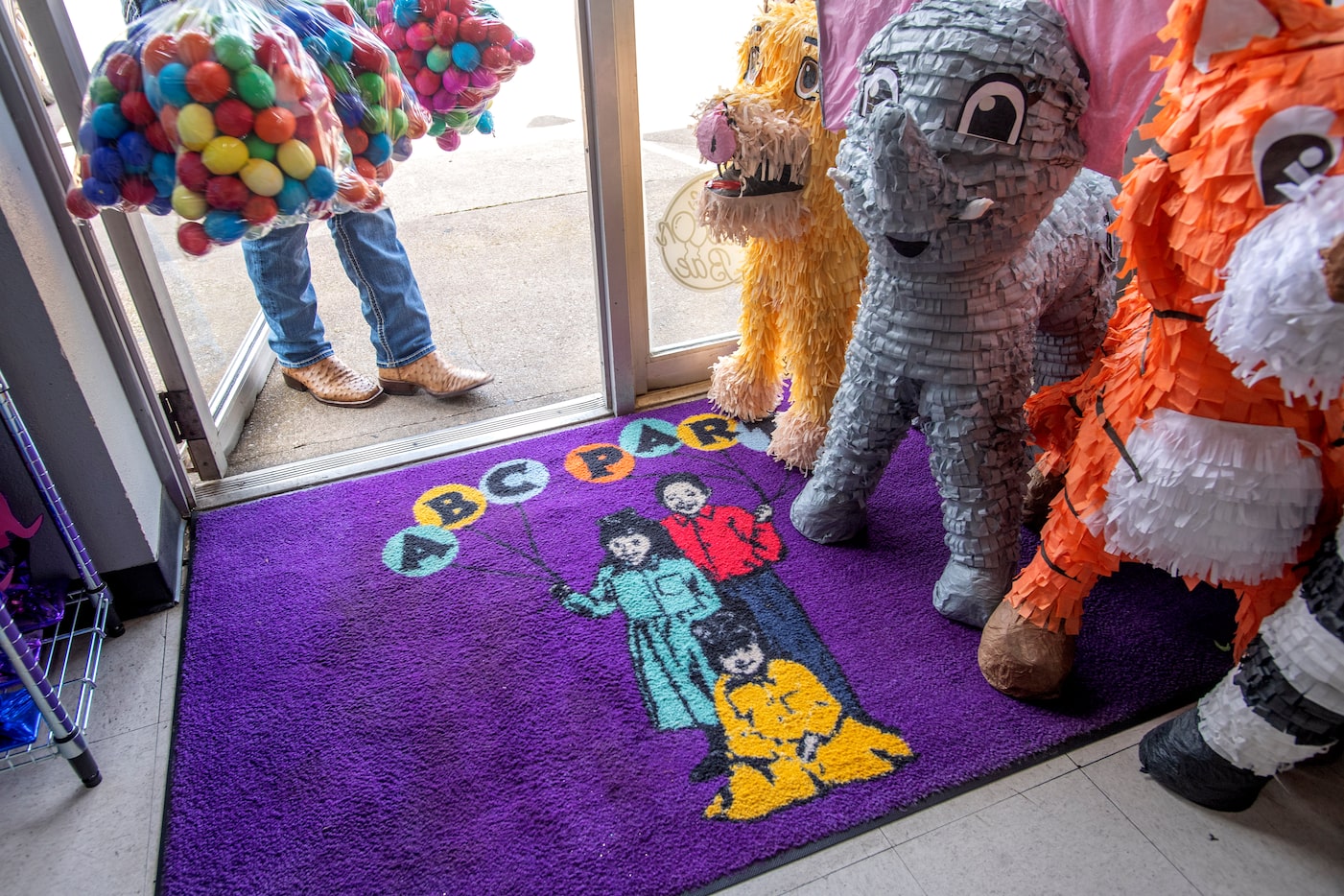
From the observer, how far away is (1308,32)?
2.35 ft

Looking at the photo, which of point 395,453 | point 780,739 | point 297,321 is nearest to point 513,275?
point 297,321

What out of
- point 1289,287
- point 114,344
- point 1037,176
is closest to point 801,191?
point 1037,176

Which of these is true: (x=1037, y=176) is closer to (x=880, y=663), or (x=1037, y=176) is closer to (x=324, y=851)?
(x=880, y=663)

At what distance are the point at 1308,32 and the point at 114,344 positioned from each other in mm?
1597

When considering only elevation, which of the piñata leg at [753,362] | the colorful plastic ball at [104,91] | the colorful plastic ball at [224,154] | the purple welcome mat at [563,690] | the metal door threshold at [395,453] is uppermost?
the colorful plastic ball at [104,91]

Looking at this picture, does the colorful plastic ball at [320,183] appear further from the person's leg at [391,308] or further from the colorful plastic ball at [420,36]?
the person's leg at [391,308]

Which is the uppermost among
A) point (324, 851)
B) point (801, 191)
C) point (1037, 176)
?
point (1037, 176)

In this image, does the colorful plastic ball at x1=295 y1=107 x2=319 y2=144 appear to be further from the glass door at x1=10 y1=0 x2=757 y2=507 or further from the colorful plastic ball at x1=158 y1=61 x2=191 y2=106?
the glass door at x1=10 y1=0 x2=757 y2=507

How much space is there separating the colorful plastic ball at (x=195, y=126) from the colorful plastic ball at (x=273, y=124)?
0.04 meters

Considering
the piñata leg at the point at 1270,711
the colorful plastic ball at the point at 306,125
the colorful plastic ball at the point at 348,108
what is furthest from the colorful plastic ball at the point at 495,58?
the piñata leg at the point at 1270,711

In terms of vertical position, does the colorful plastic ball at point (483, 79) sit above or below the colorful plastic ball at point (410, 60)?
below

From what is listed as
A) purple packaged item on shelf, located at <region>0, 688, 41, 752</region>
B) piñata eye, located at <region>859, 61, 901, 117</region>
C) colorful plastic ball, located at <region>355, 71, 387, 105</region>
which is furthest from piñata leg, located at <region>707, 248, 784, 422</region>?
purple packaged item on shelf, located at <region>0, 688, 41, 752</region>

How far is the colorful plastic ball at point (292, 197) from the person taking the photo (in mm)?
930

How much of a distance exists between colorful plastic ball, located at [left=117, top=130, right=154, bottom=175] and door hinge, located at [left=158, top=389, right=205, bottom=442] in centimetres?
72
